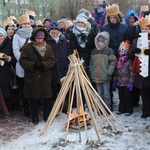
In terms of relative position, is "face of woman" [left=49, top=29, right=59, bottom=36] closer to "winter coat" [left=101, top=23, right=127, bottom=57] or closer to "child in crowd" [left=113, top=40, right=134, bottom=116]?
"winter coat" [left=101, top=23, right=127, bottom=57]

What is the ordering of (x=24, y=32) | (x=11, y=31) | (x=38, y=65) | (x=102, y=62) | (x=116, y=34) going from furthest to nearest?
→ (x=11, y=31) < (x=116, y=34) < (x=24, y=32) < (x=102, y=62) < (x=38, y=65)

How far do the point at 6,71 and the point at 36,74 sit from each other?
34.5 inches

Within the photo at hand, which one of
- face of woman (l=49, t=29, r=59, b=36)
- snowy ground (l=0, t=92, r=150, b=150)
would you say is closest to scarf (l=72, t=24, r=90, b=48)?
face of woman (l=49, t=29, r=59, b=36)

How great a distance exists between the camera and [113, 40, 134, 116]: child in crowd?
5.67 m

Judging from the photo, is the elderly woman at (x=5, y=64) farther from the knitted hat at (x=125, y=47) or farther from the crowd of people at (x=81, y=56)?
the knitted hat at (x=125, y=47)

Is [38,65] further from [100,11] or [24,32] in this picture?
[100,11]

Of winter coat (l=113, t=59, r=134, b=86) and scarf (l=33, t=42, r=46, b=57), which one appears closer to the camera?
scarf (l=33, t=42, r=46, b=57)

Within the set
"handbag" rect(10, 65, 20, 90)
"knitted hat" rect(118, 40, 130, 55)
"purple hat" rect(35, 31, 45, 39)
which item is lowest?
"handbag" rect(10, 65, 20, 90)

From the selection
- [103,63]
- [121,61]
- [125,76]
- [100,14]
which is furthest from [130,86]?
[100,14]

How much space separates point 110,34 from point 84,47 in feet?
2.03

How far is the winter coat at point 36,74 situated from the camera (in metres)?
5.39

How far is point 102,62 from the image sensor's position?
579cm

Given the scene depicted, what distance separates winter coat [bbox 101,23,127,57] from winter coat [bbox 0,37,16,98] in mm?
2086

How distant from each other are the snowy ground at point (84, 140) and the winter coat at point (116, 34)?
5.44ft
